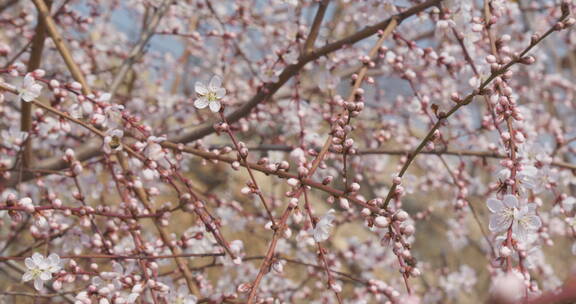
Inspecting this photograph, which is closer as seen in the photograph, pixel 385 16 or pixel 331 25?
pixel 385 16

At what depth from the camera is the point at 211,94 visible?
5.72 ft

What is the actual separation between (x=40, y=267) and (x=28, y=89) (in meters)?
0.65

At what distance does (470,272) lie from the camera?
5.50 metres

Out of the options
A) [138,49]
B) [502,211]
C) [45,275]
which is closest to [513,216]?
[502,211]

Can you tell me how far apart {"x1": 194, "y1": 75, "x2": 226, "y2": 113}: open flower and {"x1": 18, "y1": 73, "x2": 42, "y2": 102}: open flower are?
60 cm

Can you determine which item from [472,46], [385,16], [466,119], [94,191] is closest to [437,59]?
[472,46]

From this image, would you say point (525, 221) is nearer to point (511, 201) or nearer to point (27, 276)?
point (511, 201)

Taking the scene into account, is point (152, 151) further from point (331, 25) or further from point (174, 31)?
point (331, 25)

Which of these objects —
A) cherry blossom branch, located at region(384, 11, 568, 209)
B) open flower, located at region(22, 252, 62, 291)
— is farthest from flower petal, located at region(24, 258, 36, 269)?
cherry blossom branch, located at region(384, 11, 568, 209)

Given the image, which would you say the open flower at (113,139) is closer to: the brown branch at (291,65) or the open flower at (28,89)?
the open flower at (28,89)

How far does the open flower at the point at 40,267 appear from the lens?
5.56ft

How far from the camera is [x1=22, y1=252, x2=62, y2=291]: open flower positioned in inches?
66.7

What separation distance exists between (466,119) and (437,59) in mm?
2789

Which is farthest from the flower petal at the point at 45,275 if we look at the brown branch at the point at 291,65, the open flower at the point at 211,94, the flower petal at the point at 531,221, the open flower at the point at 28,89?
the flower petal at the point at 531,221
